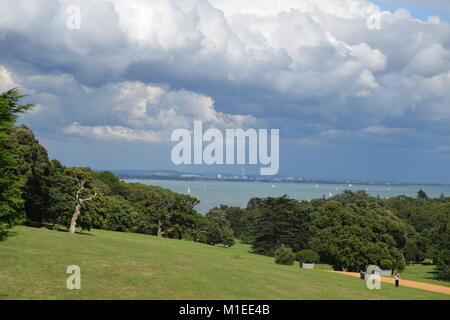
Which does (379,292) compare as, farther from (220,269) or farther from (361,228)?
(361,228)

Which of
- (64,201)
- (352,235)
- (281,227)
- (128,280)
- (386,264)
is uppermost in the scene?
(64,201)

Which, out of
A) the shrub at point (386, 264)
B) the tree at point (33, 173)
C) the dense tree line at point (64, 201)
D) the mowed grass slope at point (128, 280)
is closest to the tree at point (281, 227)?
Answer: the dense tree line at point (64, 201)

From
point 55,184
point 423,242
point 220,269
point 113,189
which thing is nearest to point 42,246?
point 220,269

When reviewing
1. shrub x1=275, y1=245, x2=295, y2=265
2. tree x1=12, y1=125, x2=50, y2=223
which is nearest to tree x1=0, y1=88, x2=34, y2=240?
tree x1=12, y1=125, x2=50, y2=223

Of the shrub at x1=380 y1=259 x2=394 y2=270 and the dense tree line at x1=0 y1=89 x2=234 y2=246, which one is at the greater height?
the dense tree line at x1=0 y1=89 x2=234 y2=246

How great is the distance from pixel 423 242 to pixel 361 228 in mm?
30391

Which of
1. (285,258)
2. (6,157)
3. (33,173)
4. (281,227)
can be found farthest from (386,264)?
(6,157)

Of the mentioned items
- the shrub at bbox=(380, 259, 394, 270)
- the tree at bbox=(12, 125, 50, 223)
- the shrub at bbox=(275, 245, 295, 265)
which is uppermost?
the tree at bbox=(12, 125, 50, 223)

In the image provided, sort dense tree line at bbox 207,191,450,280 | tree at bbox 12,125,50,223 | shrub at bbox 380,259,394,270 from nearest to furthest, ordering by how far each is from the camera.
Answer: tree at bbox 12,125,50,223, shrub at bbox 380,259,394,270, dense tree line at bbox 207,191,450,280

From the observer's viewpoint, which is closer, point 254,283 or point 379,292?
point 254,283

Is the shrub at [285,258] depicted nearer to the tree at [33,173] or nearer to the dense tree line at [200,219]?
the dense tree line at [200,219]

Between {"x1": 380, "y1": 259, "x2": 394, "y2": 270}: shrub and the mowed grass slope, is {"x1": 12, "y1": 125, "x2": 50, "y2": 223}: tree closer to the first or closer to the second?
the mowed grass slope

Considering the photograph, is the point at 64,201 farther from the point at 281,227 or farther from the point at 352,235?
the point at 281,227
